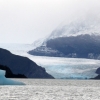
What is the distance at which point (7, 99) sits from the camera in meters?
64.6

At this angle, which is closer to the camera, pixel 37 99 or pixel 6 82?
pixel 37 99

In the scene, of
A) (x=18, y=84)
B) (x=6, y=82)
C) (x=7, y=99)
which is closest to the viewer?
(x=7, y=99)

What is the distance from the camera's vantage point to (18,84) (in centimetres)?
13700

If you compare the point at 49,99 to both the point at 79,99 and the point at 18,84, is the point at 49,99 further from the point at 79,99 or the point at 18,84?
the point at 18,84

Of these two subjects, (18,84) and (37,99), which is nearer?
(37,99)

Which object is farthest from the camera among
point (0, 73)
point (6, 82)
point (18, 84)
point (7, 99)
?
point (18, 84)

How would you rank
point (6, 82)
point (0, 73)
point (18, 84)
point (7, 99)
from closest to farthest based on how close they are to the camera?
point (7, 99), point (0, 73), point (6, 82), point (18, 84)

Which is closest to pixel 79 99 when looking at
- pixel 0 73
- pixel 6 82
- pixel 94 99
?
pixel 94 99

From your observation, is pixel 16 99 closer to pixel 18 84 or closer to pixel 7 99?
pixel 7 99

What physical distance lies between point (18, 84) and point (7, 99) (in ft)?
238

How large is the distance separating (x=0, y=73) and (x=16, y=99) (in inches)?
1708

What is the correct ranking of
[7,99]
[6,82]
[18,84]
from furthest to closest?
[18,84] < [6,82] < [7,99]

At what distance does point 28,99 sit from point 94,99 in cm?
981

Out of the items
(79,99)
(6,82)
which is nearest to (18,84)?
(6,82)
